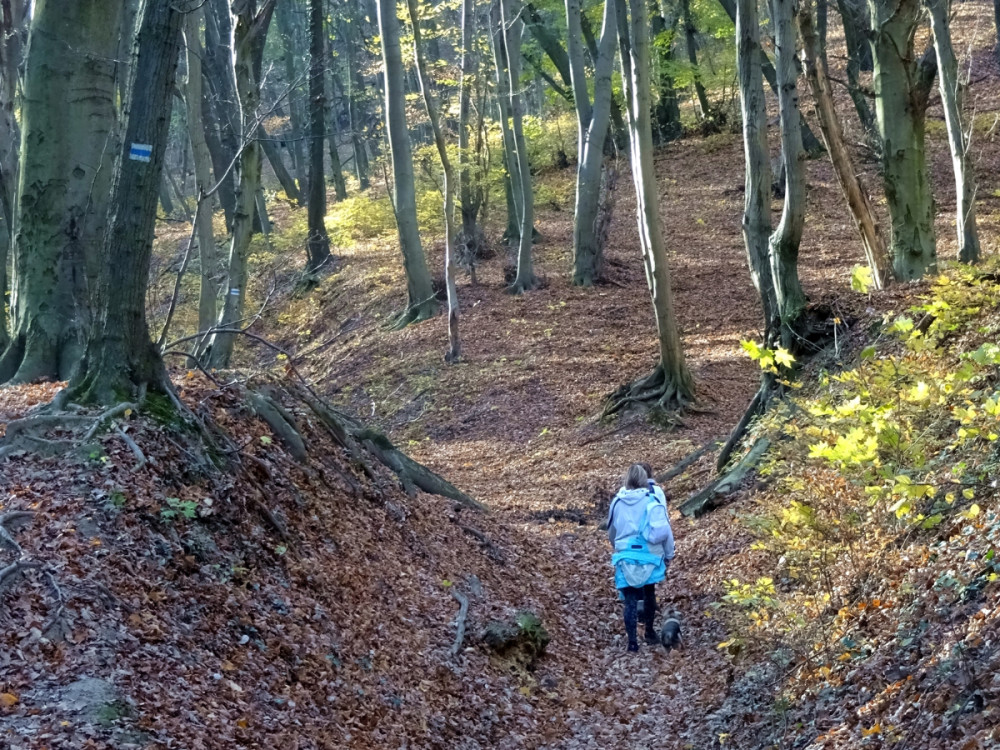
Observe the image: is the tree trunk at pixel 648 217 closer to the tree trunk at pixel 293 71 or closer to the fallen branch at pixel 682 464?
the fallen branch at pixel 682 464

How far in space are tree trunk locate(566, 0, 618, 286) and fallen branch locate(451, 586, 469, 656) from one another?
14.4m

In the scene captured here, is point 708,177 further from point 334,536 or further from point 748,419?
point 334,536

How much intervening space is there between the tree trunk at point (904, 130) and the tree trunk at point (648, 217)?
373cm

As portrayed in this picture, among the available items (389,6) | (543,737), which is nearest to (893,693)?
(543,737)

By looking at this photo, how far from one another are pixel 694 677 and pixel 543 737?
1435mm

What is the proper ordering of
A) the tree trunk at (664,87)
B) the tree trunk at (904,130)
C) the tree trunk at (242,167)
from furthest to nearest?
the tree trunk at (664,87) → the tree trunk at (242,167) → the tree trunk at (904,130)

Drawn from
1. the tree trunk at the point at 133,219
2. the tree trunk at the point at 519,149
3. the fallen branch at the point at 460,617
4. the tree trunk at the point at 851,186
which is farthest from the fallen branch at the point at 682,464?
the tree trunk at the point at 519,149

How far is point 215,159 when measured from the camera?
86.3 ft

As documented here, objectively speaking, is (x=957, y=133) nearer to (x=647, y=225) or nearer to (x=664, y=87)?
(x=647, y=225)

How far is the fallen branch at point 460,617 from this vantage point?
6.72 metres

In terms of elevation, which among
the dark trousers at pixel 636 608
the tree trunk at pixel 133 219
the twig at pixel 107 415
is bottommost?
A: the dark trousers at pixel 636 608

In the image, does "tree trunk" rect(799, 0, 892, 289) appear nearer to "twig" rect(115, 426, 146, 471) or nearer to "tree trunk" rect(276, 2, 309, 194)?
"twig" rect(115, 426, 146, 471)

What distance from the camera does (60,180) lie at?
852cm

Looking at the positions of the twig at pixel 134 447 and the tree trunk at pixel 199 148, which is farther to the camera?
the tree trunk at pixel 199 148
